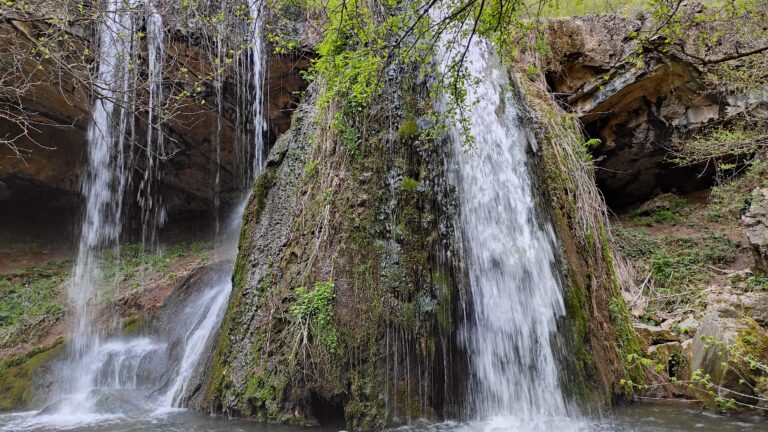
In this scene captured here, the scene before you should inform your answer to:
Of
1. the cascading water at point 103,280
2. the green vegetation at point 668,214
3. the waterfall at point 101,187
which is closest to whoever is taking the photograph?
the cascading water at point 103,280

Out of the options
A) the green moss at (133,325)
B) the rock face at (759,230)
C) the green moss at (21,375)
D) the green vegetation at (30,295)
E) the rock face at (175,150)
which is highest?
the rock face at (175,150)

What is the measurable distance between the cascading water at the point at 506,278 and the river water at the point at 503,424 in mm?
330

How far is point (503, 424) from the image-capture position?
13.9ft

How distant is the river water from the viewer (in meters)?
4.10

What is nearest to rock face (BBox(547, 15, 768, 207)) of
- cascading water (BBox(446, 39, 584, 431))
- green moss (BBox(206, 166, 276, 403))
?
cascading water (BBox(446, 39, 584, 431))

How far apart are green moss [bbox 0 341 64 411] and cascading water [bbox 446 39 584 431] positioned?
643 centimetres

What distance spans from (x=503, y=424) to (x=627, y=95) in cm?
945

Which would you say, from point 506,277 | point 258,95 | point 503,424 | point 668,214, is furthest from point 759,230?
point 258,95

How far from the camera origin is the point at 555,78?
10.8m

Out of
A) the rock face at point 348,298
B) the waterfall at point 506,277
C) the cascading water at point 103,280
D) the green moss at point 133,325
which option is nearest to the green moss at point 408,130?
the rock face at point 348,298

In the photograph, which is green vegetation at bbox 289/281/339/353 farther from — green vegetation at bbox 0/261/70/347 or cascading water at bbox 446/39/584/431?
green vegetation at bbox 0/261/70/347

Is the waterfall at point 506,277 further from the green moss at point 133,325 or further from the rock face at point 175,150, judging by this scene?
the green moss at point 133,325

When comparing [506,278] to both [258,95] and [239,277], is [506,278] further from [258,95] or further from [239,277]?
[258,95]

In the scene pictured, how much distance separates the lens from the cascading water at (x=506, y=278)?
181 inches
